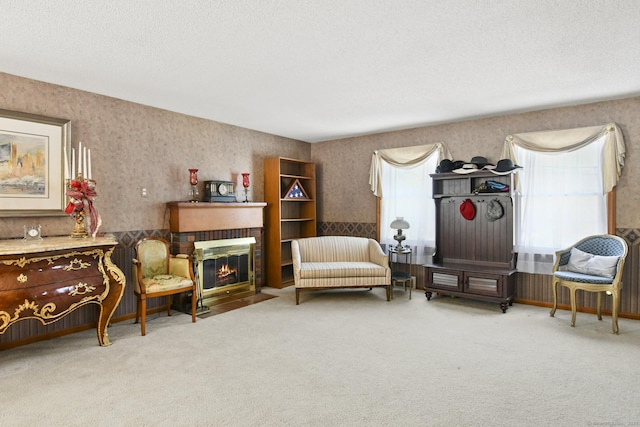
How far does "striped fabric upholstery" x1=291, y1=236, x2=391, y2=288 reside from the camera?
5051 mm

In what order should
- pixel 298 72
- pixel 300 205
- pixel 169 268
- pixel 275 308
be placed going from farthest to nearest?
pixel 300 205
pixel 275 308
pixel 169 268
pixel 298 72

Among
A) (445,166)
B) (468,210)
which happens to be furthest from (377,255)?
(445,166)

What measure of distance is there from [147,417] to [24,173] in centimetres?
273

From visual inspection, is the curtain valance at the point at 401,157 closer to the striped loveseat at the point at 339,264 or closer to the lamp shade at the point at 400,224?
the lamp shade at the point at 400,224

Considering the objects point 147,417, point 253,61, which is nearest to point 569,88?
point 253,61

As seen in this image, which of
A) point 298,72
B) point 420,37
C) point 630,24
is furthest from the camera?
point 298,72

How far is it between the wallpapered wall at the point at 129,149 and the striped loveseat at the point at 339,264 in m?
1.61

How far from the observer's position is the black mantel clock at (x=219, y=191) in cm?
513

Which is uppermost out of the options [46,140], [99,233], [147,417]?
[46,140]

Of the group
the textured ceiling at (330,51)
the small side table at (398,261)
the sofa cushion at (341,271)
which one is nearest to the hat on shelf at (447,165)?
the textured ceiling at (330,51)

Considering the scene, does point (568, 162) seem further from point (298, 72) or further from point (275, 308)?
point (275, 308)

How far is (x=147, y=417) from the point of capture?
2369mm

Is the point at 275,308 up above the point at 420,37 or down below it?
below

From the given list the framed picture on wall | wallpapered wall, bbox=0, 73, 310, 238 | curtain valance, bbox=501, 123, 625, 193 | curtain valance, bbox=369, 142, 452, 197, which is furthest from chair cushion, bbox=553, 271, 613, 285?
the framed picture on wall
